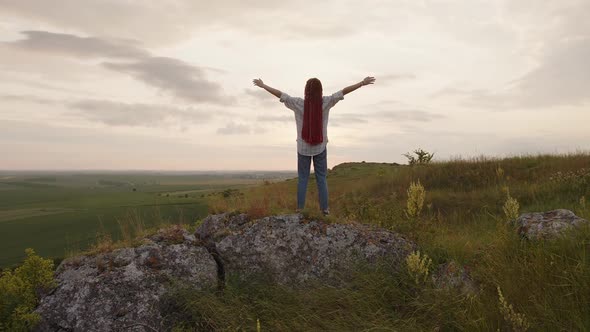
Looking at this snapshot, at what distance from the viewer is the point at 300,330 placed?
4.48 m

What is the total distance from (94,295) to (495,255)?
224 inches

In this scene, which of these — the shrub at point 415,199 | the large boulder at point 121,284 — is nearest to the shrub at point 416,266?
the shrub at point 415,199

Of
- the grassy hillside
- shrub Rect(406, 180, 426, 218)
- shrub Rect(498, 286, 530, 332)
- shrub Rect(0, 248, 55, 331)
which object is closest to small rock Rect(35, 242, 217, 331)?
shrub Rect(0, 248, 55, 331)

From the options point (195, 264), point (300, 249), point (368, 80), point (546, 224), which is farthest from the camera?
point (368, 80)

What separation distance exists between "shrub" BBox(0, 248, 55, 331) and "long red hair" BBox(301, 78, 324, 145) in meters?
4.78

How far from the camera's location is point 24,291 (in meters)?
5.10

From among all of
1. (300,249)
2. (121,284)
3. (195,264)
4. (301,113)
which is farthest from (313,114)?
(121,284)

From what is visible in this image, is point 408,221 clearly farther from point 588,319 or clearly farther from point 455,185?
point 455,185

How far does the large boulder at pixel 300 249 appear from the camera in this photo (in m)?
5.79

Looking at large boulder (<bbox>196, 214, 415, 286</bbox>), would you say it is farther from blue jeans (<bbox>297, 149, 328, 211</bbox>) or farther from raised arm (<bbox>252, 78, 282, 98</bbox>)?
raised arm (<bbox>252, 78, 282, 98</bbox>)

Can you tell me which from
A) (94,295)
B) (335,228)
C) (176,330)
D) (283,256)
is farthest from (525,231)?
(94,295)

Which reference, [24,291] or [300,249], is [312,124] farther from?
[24,291]

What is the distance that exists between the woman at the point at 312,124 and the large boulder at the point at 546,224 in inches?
131

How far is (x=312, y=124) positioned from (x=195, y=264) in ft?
11.1
